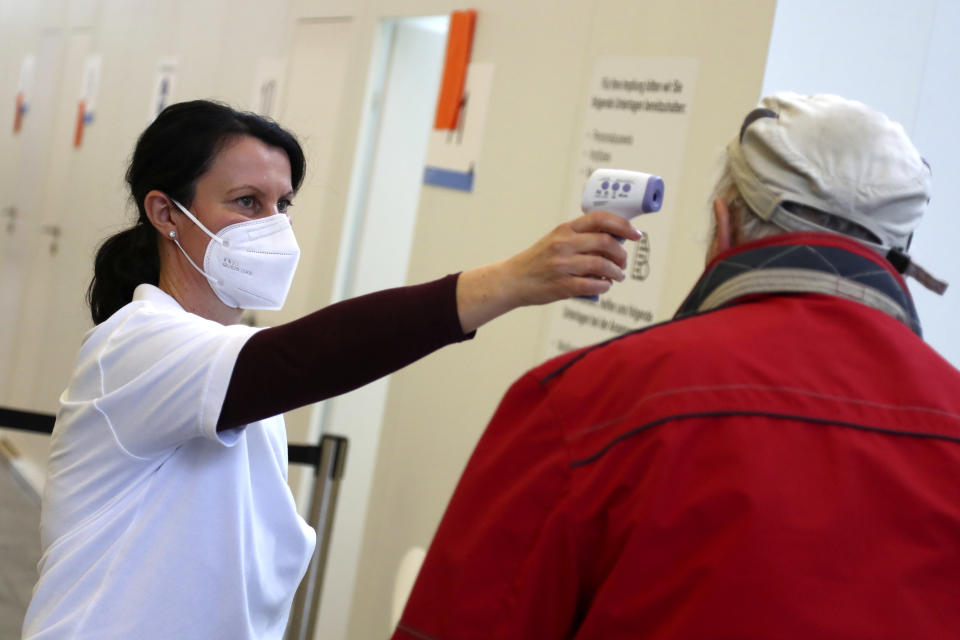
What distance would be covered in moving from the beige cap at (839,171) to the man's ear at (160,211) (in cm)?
113

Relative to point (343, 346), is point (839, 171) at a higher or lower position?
higher

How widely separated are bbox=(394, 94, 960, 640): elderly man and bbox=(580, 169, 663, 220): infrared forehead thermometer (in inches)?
4.5

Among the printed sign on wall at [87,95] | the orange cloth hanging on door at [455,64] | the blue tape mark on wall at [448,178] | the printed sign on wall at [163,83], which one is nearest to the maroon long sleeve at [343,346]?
the blue tape mark on wall at [448,178]

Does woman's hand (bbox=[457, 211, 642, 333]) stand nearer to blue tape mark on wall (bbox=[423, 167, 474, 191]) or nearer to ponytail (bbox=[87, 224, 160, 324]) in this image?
ponytail (bbox=[87, 224, 160, 324])

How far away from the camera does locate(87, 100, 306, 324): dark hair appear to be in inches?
73.7

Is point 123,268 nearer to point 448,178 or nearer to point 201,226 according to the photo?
point 201,226

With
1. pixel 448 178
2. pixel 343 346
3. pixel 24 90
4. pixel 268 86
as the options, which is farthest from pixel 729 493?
pixel 24 90

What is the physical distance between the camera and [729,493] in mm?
1016

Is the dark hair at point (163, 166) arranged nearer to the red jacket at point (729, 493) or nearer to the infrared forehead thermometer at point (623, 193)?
the infrared forehead thermometer at point (623, 193)

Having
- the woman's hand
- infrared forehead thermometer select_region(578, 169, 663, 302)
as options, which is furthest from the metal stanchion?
infrared forehead thermometer select_region(578, 169, 663, 302)

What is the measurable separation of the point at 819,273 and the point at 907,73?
91.6 inches

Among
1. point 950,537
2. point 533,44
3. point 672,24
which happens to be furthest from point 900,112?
point 950,537

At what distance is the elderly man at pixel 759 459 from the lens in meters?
1.02

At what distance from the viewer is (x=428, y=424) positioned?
418cm
